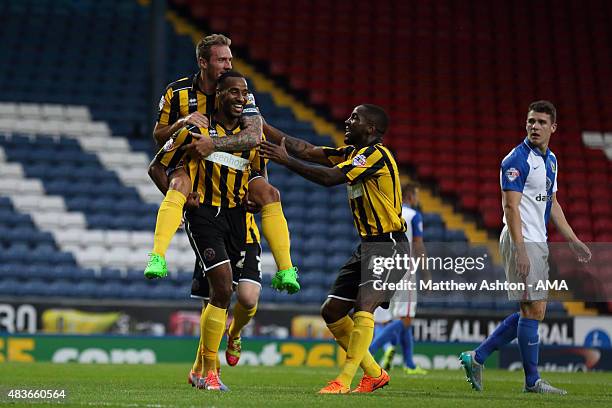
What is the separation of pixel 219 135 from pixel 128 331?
7.03 meters

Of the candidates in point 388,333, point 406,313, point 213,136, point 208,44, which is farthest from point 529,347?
point 388,333

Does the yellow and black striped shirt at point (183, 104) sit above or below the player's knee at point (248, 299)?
above

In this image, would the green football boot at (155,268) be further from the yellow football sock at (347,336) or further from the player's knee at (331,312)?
the yellow football sock at (347,336)

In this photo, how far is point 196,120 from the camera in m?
6.83

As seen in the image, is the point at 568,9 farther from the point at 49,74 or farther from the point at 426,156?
the point at 49,74

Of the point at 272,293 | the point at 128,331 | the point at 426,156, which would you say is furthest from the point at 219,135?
the point at 426,156

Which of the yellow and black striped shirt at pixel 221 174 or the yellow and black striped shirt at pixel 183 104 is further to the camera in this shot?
the yellow and black striped shirt at pixel 183 104

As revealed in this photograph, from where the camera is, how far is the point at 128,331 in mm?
13625

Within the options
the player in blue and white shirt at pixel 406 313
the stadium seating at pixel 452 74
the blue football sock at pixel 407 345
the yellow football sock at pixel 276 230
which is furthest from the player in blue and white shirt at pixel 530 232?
the stadium seating at pixel 452 74

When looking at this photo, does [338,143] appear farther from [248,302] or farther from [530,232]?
[248,302]

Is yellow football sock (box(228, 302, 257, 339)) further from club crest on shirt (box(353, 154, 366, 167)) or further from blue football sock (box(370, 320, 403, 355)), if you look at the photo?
blue football sock (box(370, 320, 403, 355))

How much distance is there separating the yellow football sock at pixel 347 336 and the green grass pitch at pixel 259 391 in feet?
0.54

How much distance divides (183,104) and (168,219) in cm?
84

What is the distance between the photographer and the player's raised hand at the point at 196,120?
6.82 m
